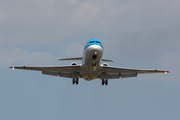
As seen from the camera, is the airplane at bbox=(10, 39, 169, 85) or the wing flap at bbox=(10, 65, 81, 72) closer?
the airplane at bbox=(10, 39, 169, 85)

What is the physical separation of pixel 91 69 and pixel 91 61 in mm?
1838

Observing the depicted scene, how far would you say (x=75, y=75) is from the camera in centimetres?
3975

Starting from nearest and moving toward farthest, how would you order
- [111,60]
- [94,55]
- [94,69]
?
[94,55]
[94,69]
[111,60]

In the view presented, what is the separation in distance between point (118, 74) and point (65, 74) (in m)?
7.19

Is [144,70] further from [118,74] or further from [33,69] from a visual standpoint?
[33,69]

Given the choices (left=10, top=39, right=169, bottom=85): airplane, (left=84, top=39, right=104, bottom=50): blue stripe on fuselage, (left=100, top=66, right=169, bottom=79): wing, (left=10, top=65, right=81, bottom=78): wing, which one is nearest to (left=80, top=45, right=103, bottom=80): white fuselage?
(left=10, top=39, right=169, bottom=85): airplane

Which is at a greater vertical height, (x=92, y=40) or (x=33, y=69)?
(x=92, y=40)

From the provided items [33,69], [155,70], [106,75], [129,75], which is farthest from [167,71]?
[33,69]

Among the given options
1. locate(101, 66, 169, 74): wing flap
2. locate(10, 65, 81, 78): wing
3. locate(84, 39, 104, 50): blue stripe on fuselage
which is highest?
locate(84, 39, 104, 50): blue stripe on fuselage

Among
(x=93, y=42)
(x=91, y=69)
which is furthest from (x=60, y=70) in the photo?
(x=93, y=42)

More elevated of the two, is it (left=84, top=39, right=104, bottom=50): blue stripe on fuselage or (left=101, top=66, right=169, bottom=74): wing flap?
(left=84, top=39, right=104, bottom=50): blue stripe on fuselage

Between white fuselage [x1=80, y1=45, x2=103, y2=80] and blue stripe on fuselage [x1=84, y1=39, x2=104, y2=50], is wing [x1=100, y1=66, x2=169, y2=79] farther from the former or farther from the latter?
blue stripe on fuselage [x1=84, y1=39, x2=104, y2=50]

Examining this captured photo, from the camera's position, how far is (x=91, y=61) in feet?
116

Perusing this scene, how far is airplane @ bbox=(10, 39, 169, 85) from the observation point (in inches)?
1371
